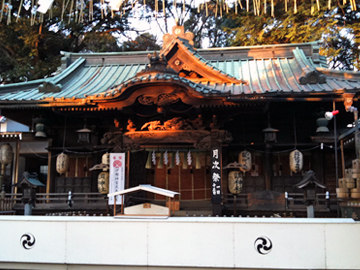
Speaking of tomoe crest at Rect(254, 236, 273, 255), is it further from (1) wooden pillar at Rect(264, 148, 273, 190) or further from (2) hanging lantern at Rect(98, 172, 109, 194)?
(2) hanging lantern at Rect(98, 172, 109, 194)

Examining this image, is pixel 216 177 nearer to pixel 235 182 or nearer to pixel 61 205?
pixel 235 182

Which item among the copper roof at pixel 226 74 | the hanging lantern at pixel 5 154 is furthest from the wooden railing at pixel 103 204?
the copper roof at pixel 226 74

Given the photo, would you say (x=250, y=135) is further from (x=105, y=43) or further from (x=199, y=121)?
(x=105, y=43)

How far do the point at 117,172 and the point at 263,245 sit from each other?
6782mm

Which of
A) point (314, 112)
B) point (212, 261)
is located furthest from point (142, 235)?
point (314, 112)

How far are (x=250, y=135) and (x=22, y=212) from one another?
9.05 metres

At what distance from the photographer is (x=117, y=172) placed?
1255 centimetres

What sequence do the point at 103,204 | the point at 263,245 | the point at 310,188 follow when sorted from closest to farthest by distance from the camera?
1. the point at 263,245
2. the point at 310,188
3. the point at 103,204

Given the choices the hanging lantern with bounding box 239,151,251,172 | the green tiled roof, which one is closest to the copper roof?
the green tiled roof

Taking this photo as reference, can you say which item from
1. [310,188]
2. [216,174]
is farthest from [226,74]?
[310,188]

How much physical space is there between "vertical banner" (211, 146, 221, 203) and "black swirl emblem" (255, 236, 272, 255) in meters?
4.83

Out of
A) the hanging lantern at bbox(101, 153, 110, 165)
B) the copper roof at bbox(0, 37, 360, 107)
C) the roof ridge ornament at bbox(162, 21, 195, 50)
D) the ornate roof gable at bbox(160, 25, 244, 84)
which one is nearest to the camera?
the copper roof at bbox(0, 37, 360, 107)

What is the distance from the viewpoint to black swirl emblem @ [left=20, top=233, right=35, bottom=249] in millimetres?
7766

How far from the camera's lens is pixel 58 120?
1417 cm
